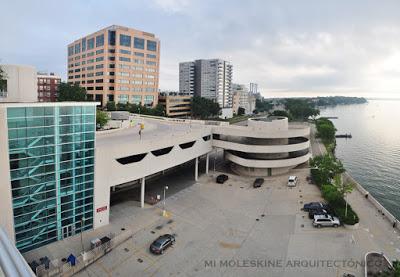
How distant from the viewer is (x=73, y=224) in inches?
941

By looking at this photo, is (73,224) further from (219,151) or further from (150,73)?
(150,73)

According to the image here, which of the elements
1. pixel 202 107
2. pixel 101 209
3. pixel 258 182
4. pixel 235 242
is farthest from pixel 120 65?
pixel 235 242

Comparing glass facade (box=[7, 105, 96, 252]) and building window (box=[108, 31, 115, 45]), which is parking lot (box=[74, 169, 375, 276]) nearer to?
glass facade (box=[7, 105, 96, 252])

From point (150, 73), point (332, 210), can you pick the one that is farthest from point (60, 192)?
point (150, 73)

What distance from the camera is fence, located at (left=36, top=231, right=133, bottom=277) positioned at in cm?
1823

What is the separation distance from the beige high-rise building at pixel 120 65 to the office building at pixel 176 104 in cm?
415

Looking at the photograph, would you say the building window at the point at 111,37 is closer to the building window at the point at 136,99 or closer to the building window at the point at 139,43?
the building window at the point at 139,43

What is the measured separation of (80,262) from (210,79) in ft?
495

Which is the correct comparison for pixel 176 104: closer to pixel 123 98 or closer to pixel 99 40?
pixel 123 98

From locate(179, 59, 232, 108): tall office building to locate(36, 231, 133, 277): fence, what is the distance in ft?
455

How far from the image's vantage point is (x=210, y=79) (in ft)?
537

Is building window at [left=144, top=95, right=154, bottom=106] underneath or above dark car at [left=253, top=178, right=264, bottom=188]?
above

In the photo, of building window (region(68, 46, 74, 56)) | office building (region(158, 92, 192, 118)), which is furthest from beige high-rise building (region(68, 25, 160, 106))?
building window (region(68, 46, 74, 56))

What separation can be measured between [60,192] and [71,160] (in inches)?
105
